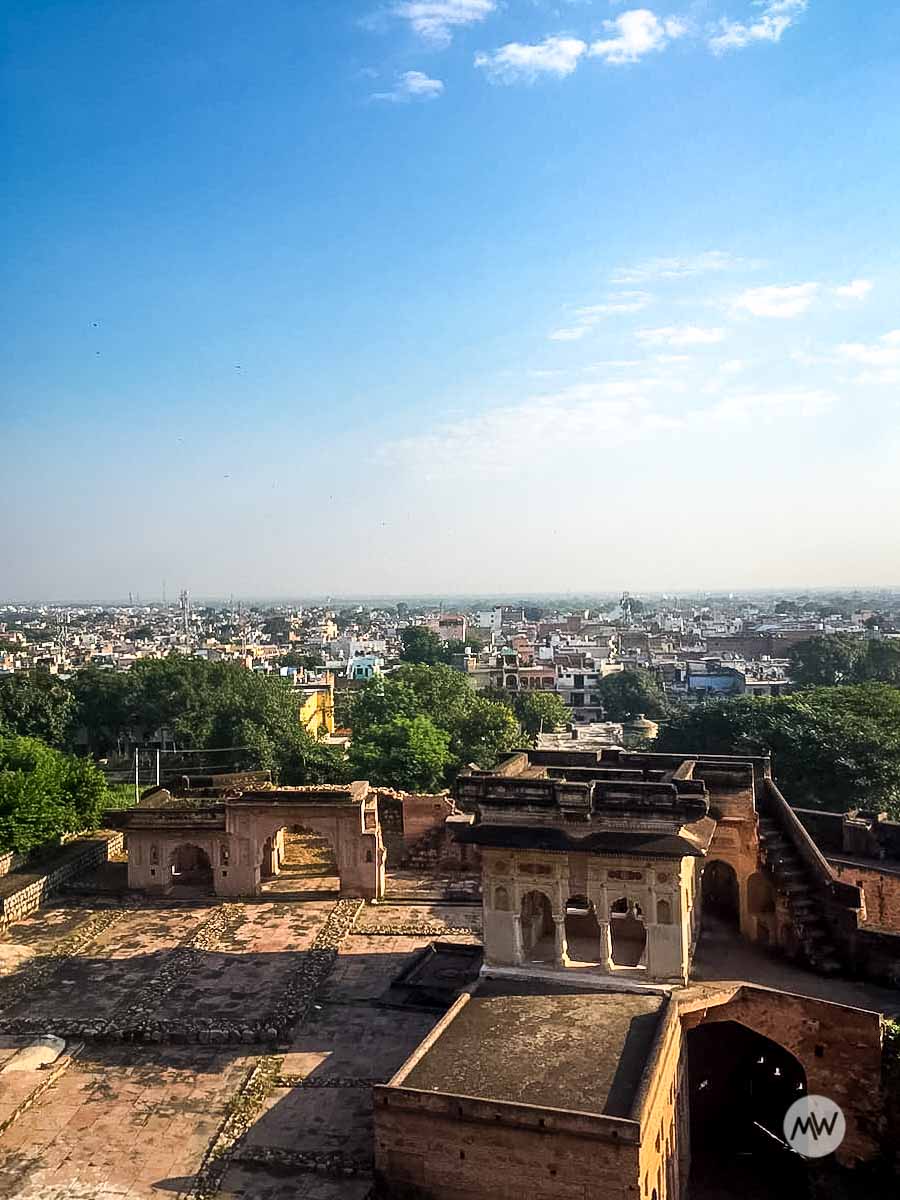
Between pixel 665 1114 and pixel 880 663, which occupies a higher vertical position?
pixel 880 663

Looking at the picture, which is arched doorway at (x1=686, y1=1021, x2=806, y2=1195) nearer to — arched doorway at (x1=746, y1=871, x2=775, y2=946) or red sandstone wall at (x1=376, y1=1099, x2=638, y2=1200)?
arched doorway at (x1=746, y1=871, x2=775, y2=946)

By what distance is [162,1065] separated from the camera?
19.1 meters

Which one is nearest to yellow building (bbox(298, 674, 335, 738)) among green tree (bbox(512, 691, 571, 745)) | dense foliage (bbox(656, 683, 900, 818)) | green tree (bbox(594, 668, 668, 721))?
green tree (bbox(512, 691, 571, 745))

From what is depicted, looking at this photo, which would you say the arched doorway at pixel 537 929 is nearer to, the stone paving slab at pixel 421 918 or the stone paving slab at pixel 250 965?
the stone paving slab at pixel 421 918

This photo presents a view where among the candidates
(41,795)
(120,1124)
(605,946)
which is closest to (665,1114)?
(605,946)

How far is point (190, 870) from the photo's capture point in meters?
33.3

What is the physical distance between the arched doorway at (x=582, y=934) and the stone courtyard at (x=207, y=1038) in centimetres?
346

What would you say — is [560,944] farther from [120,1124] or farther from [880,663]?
[880,663]

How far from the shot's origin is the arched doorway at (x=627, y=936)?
19203 millimetres

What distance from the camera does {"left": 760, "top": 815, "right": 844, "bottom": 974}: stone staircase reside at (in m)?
18.6

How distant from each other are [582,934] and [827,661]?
83762mm

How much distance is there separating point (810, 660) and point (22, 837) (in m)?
85.2

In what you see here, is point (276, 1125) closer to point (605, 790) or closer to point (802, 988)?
point (605, 790)

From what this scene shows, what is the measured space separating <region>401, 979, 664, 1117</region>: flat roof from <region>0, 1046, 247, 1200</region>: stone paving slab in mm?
4759
